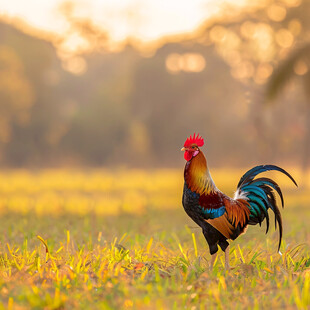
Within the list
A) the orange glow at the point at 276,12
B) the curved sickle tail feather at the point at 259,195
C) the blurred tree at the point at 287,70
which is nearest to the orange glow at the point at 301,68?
the blurred tree at the point at 287,70

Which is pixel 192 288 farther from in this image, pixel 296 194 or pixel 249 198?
pixel 296 194

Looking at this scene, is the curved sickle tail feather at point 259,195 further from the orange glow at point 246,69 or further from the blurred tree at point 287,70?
the orange glow at point 246,69

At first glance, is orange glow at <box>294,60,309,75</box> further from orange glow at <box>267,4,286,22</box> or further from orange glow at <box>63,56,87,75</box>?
orange glow at <box>63,56,87,75</box>

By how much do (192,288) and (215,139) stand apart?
33430 mm

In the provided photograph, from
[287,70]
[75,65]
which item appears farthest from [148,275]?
[75,65]

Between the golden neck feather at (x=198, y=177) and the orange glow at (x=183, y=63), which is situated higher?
the orange glow at (x=183, y=63)

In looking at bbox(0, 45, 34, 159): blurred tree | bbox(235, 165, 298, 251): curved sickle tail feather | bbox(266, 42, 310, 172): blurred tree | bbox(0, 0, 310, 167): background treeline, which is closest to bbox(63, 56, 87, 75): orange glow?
bbox(0, 0, 310, 167): background treeline

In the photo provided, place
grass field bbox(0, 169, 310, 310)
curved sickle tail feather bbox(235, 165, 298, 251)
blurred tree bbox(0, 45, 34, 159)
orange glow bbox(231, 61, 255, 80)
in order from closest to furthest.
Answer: grass field bbox(0, 169, 310, 310) → curved sickle tail feather bbox(235, 165, 298, 251) → orange glow bbox(231, 61, 255, 80) → blurred tree bbox(0, 45, 34, 159)

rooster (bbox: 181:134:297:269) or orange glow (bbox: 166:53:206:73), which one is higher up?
orange glow (bbox: 166:53:206:73)

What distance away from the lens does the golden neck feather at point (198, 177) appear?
5.46m

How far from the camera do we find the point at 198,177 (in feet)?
17.9

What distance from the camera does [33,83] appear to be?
3469 centimetres

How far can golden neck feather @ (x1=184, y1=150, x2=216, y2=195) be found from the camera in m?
5.46

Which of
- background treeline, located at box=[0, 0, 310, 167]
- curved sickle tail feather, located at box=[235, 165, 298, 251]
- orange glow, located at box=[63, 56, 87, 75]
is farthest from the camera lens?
orange glow, located at box=[63, 56, 87, 75]
